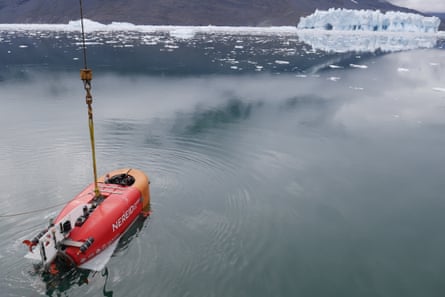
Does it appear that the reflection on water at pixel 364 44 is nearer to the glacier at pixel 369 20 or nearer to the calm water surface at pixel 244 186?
the glacier at pixel 369 20

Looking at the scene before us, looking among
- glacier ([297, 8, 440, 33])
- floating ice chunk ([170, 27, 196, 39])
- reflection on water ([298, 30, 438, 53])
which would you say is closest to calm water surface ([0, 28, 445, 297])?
reflection on water ([298, 30, 438, 53])

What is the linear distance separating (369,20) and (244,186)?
122 m

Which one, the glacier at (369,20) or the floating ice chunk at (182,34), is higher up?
the glacier at (369,20)

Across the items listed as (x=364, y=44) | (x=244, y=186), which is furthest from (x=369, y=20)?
(x=244, y=186)

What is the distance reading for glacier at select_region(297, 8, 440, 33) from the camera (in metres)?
111

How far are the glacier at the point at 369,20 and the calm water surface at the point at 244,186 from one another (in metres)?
101

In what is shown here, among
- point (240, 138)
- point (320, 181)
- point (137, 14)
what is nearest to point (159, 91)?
point (240, 138)

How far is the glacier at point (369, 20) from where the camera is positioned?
111000 millimetres

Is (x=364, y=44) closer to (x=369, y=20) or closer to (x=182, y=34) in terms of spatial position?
(x=369, y=20)

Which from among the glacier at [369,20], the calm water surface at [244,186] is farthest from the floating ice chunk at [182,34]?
the calm water surface at [244,186]

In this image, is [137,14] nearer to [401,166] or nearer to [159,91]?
[159,91]

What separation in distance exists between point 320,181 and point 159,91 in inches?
671

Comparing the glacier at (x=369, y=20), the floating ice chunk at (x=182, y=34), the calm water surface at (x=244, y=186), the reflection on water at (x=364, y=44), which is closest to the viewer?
the calm water surface at (x=244, y=186)

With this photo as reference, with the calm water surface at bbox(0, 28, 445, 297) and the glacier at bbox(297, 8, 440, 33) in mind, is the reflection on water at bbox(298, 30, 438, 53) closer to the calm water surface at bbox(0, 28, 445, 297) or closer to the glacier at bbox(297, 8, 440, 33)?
the glacier at bbox(297, 8, 440, 33)
